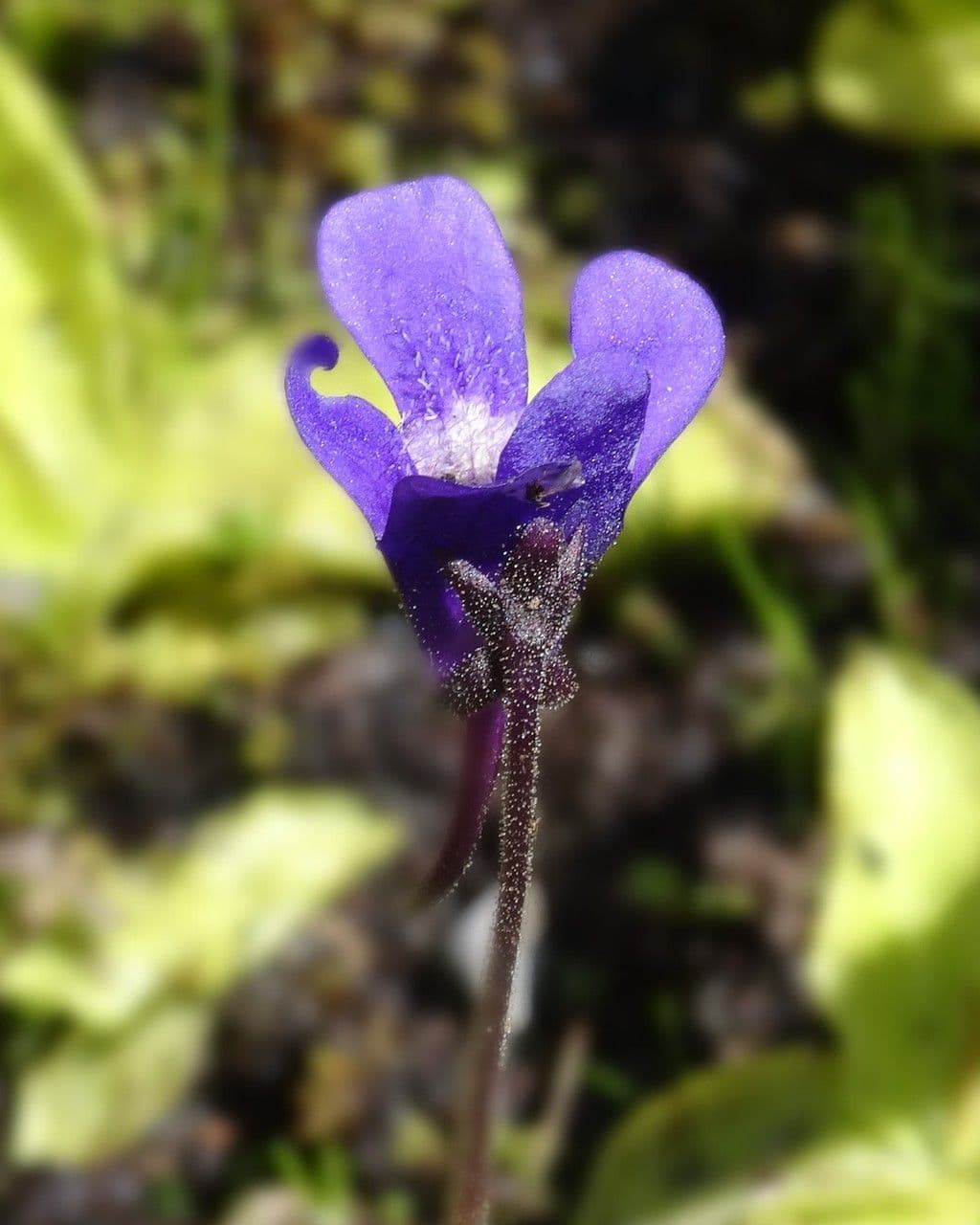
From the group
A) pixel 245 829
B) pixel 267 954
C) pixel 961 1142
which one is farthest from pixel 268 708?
pixel 961 1142

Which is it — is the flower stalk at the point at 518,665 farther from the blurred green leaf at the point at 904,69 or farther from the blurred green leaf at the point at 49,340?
the blurred green leaf at the point at 904,69

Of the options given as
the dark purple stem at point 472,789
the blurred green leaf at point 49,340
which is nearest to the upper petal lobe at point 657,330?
the dark purple stem at point 472,789

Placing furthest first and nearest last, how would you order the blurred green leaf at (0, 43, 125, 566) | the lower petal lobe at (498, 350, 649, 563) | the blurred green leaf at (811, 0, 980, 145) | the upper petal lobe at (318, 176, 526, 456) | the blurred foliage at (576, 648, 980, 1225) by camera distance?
the blurred green leaf at (811, 0, 980, 145) → the blurred green leaf at (0, 43, 125, 566) → the blurred foliage at (576, 648, 980, 1225) → the upper petal lobe at (318, 176, 526, 456) → the lower petal lobe at (498, 350, 649, 563)

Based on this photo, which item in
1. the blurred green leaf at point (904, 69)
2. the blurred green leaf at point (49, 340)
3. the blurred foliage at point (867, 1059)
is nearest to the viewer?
the blurred foliage at point (867, 1059)

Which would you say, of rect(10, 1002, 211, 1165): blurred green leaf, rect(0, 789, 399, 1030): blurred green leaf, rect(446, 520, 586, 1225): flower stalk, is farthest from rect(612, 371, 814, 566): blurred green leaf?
rect(446, 520, 586, 1225): flower stalk

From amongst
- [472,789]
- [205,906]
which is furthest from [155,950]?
[472,789]

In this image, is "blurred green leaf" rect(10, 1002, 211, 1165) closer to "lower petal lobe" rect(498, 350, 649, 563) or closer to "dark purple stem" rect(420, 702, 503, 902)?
"dark purple stem" rect(420, 702, 503, 902)
